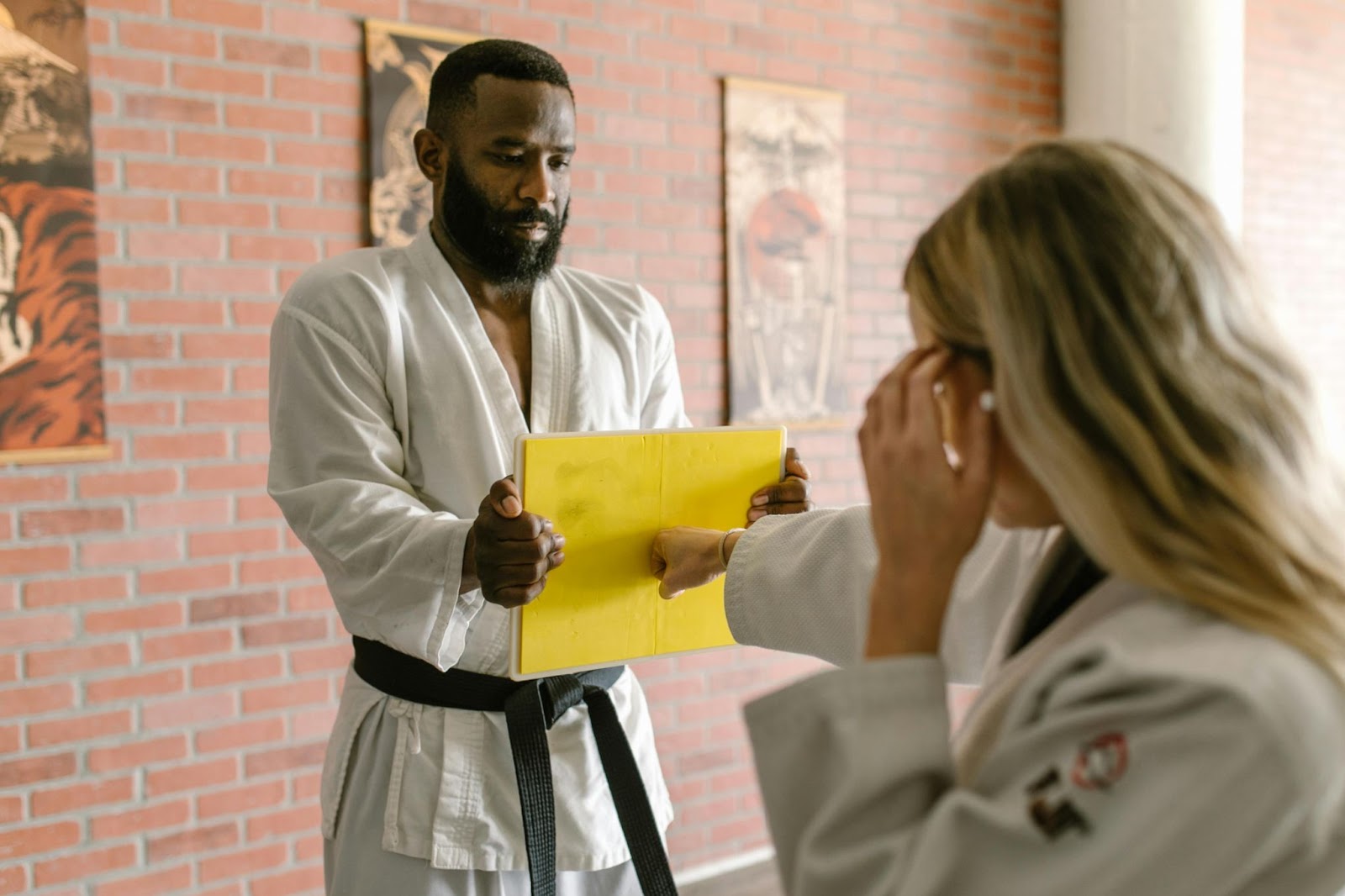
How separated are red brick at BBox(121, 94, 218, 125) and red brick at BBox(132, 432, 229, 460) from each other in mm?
676

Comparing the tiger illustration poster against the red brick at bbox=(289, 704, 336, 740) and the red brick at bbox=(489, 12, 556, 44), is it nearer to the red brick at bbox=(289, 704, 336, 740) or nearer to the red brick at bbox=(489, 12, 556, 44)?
the red brick at bbox=(289, 704, 336, 740)

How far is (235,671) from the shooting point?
8.49 feet

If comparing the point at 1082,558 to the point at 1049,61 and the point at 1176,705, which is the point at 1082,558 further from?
the point at 1049,61

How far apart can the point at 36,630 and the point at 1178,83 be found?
12.1 ft

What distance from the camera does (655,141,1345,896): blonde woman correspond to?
2.48 feet

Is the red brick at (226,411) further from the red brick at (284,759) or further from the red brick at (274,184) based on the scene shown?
the red brick at (284,759)

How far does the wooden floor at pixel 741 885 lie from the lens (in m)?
3.29

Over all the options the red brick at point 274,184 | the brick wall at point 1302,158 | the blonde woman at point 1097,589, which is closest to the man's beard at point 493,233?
the blonde woman at point 1097,589

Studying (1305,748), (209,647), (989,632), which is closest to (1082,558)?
(989,632)

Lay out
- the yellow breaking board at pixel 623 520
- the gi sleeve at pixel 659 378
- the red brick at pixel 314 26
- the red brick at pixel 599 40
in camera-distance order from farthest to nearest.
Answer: the red brick at pixel 599 40 → the red brick at pixel 314 26 → the gi sleeve at pixel 659 378 → the yellow breaking board at pixel 623 520

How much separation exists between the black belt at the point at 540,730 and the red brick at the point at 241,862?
3.78ft

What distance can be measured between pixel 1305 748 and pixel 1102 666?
130 mm

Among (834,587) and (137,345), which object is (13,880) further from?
(834,587)

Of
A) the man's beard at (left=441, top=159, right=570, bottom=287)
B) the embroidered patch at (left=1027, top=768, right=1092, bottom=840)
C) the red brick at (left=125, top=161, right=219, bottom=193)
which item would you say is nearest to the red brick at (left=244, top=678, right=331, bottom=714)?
the red brick at (left=125, top=161, right=219, bottom=193)
